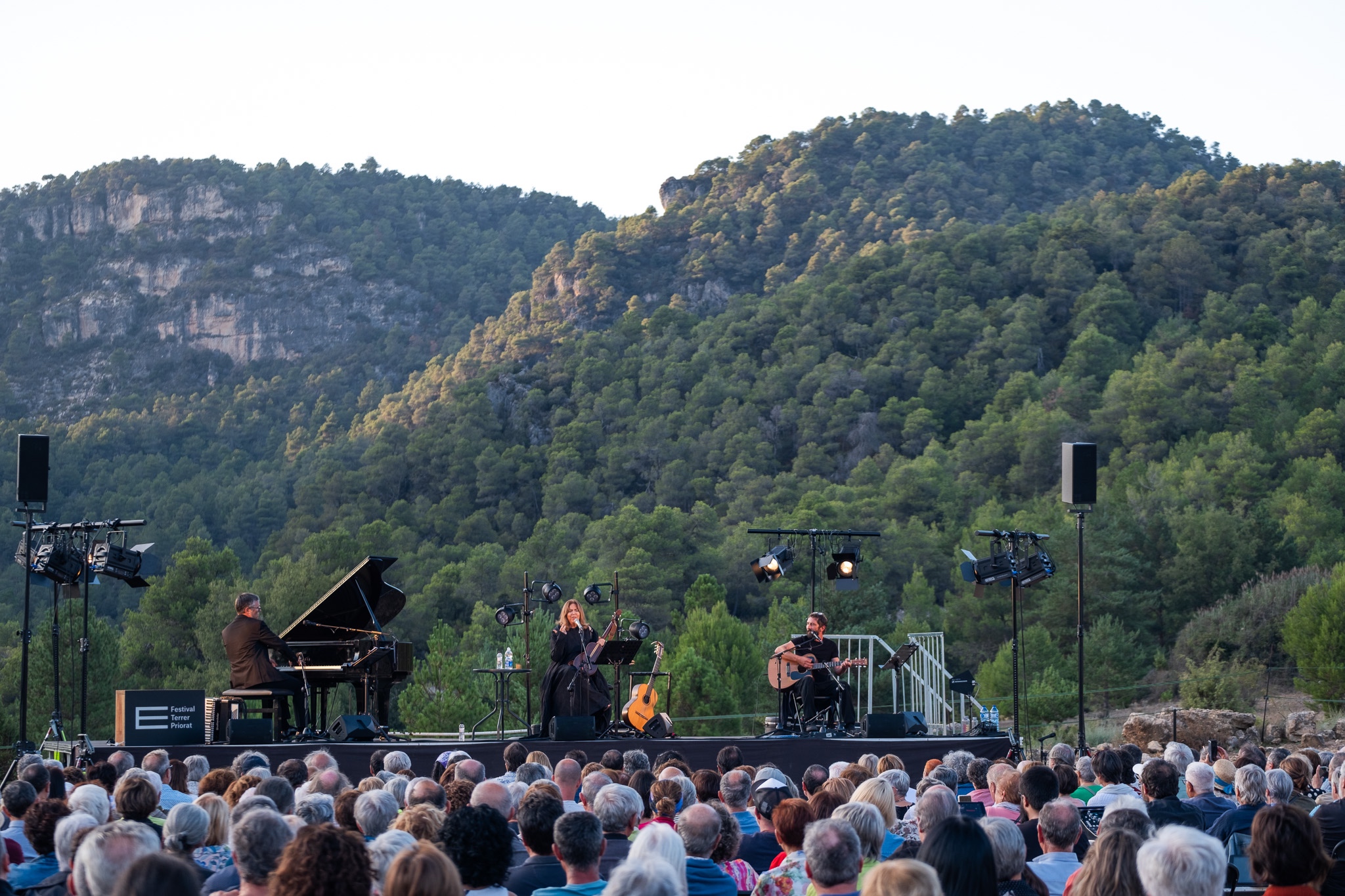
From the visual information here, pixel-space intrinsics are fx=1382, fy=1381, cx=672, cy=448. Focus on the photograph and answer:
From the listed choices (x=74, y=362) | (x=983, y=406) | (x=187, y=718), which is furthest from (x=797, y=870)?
(x=74, y=362)

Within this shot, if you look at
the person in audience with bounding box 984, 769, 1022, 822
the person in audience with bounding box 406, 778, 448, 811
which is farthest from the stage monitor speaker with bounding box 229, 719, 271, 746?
the person in audience with bounding box 984, 769, 1022, 822

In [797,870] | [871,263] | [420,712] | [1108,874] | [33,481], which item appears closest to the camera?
[1108,874]

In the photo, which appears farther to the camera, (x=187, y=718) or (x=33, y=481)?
(x=33, y=481)

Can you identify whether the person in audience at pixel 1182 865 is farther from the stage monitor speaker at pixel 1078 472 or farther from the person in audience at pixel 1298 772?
the stage monitor speaker at pixel 1078 472

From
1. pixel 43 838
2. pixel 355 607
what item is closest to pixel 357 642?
pixel 355 607

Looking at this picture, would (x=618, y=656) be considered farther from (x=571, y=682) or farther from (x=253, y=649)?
(x=253, y=649)

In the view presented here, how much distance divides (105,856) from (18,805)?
256 centimetres

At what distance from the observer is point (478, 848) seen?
3.56 metres

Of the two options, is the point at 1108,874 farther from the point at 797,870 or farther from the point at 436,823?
the point at 436,823

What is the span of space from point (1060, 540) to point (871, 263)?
32.5 metres

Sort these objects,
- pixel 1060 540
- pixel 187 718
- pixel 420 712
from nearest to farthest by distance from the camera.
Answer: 1. pixel 187 718
2. pixel 420 712
3. pixel 1060 540

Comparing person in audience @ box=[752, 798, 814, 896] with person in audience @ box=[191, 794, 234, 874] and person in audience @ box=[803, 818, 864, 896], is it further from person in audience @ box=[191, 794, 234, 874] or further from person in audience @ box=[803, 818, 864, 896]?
person in audience @ box=[191, 794, 234, 874]

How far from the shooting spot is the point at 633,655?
11.6 metres

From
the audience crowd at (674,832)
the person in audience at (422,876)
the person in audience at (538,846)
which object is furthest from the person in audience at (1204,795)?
the person in audience at (422,876)
